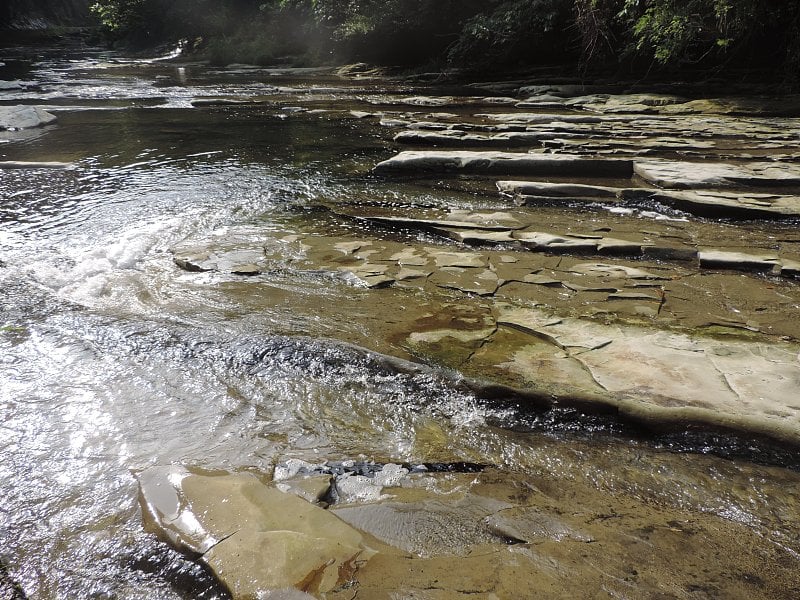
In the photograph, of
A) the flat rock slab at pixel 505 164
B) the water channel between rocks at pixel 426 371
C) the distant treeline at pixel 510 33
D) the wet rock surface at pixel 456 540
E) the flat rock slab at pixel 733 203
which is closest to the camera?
the wet rock surface at pixel 456 540

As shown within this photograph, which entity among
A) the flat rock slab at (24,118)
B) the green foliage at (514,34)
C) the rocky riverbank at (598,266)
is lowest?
the rocky riverbank at (598,266)

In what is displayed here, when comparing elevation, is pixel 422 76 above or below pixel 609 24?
below

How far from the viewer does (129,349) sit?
2867mm

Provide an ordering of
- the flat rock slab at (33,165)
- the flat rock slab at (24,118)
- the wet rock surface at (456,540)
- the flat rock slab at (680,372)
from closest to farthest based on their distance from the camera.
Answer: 1. the wet rock surface at (456,540)
2. the flat rock slab at (680,372)
3. the flat rock slab at (33,165)
4. the flat rock slab at (24,118)

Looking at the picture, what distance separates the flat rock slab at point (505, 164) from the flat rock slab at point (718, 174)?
36 cm

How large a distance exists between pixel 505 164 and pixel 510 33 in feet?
31.8

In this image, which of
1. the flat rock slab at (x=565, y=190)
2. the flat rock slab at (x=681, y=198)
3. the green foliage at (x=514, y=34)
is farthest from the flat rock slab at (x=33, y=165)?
the green foliage at (x=514, y=34)

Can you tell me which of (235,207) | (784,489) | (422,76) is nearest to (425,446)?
(784,489)

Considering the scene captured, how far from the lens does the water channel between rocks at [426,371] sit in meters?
1.64

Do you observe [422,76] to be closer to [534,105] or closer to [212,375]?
[534,105]

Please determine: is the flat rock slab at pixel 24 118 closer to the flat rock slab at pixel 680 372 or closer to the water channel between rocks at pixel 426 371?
the water channel between rocks at pixel 426 371

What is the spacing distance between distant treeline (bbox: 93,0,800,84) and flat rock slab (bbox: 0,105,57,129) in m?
10.2

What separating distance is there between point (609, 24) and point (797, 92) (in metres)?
4.01

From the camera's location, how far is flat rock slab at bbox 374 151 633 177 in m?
6.02
